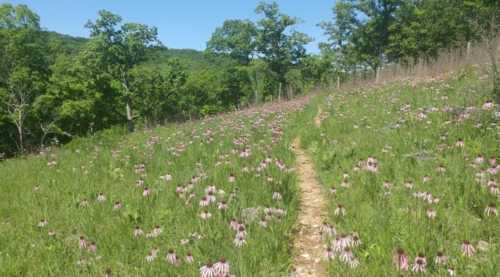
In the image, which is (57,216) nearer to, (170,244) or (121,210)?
(121,210)

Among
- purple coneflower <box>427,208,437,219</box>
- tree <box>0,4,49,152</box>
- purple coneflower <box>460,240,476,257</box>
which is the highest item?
tree <box>0,4,49,152</box>

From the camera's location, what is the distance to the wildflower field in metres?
3.28

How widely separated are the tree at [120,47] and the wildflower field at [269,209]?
32126 mm

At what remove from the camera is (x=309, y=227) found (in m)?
4.53

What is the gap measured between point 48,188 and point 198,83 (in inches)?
2100

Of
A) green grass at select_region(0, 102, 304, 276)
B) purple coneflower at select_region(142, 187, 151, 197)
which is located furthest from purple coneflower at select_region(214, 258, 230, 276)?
purple coneflower at select_region(142, 187, 151, 197)

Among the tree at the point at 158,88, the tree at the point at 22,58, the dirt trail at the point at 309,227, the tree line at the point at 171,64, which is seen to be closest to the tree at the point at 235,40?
the tree line at the point at 171,64

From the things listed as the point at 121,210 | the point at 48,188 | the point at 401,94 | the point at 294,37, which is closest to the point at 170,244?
the point at 121,210

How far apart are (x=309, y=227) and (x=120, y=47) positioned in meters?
38.1

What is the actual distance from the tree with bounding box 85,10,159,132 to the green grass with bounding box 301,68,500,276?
33535 millimetres

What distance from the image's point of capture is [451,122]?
6754 mm

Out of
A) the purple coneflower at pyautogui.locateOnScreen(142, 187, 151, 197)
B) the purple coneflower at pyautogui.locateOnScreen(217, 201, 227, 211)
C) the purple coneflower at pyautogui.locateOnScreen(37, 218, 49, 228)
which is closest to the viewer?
the purple coneflower at pyautogui.locateOnScreen(217, 201, 227, 211)

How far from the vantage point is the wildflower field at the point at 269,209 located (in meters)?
3.28

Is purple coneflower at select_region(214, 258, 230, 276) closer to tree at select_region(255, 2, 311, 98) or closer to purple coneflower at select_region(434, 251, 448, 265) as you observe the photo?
purple coneflower at select_region(434, 251, 448, 265)
